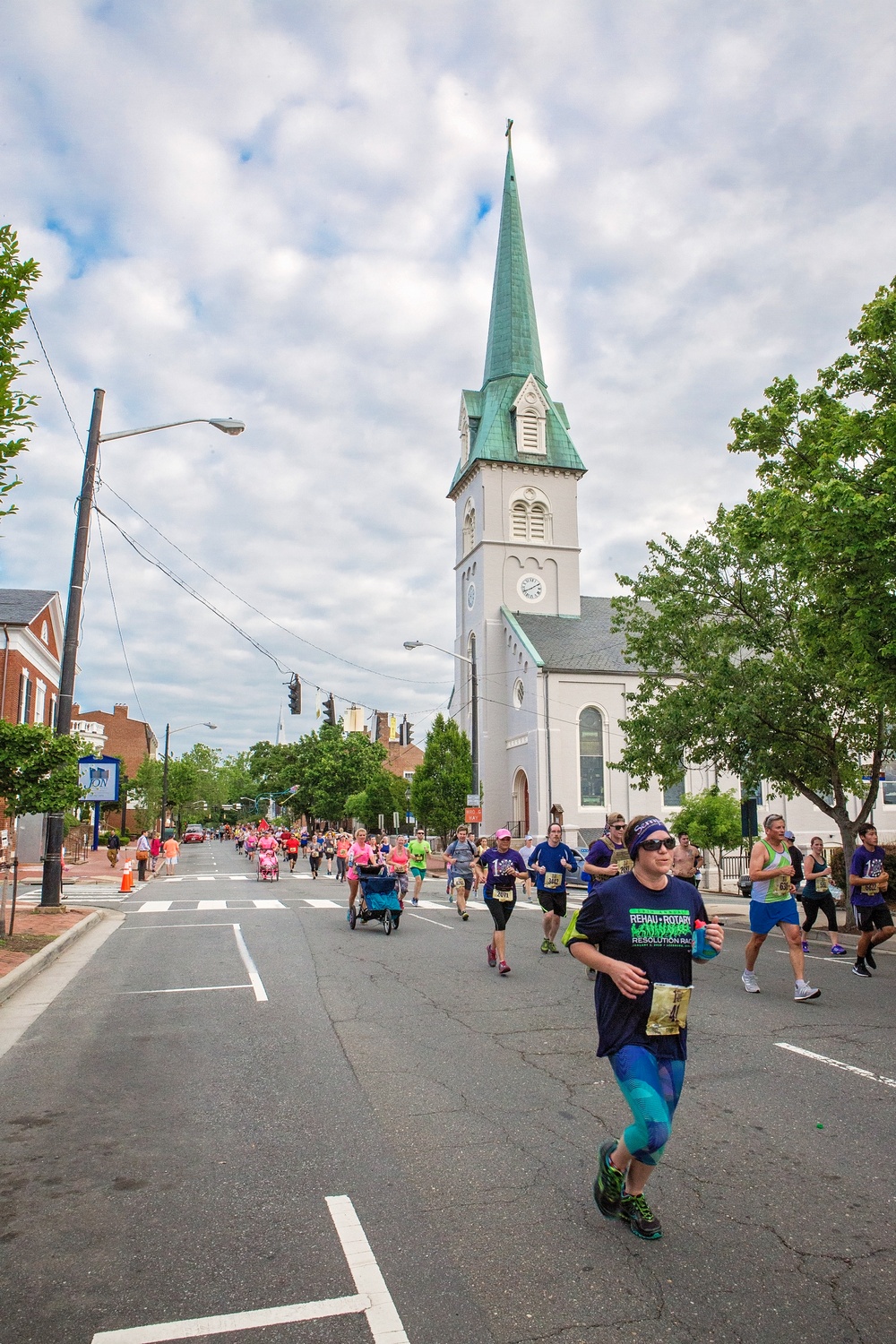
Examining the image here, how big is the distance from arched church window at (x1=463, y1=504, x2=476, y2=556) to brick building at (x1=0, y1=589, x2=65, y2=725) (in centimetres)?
2256

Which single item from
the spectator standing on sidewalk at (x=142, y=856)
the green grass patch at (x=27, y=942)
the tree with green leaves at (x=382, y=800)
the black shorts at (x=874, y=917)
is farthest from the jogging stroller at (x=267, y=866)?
the tree with green leaves at (x=382, y=800)

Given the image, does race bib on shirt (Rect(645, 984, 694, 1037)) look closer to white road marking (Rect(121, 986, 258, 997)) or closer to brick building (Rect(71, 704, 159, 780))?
white road marking (Rect(121, 986, 258, 997))

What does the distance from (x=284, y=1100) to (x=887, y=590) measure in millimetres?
9393

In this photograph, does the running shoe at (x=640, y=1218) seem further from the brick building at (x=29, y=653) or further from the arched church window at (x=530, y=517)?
the arched church window at (x=530, y=517)

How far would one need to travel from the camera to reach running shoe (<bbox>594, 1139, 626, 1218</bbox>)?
4008 mm

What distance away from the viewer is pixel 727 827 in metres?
31.1

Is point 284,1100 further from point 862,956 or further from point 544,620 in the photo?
point 544,620

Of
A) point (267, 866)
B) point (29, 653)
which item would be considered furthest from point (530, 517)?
point (267, 866)

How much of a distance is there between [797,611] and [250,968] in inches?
480

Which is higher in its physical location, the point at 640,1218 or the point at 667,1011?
the point at 667,1011

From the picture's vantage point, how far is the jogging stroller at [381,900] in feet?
49.4

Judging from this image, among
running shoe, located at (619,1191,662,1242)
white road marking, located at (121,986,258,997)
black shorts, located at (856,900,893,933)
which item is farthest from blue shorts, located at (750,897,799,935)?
running shoe, located at (619,1191,662,1242)

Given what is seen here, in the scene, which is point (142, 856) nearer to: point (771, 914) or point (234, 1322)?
point (771, 914)

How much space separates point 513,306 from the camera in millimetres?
54969
